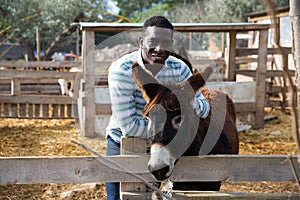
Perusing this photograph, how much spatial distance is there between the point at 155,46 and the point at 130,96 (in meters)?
0.39

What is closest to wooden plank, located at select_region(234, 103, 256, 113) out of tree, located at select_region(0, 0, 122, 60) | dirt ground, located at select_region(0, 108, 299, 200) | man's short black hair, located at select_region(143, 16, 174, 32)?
dirt ground, located at select_region(0, 108, 299, 200)

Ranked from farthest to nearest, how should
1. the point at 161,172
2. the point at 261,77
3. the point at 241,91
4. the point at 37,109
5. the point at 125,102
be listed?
the point at 37,109 → the point at 241,91 → the point at 261,77 → the point at 125,102 → the point at 161,172

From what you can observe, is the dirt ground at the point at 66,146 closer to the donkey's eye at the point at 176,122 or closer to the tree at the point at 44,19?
the donkey's eye at the point at 176,122

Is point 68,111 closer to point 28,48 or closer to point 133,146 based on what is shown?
point 133,146

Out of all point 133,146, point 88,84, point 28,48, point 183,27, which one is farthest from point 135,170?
point 28,48

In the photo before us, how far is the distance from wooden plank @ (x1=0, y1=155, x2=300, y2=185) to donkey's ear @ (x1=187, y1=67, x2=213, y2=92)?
0.44 meters

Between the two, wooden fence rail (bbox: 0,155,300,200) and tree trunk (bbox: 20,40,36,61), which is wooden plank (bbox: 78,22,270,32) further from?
tree trunk (bbox: 20,40,36,61)

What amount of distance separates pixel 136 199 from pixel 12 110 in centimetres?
768

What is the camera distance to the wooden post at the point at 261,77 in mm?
8914

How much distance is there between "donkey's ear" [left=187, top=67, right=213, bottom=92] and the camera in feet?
8.12

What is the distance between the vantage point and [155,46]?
279 centimetres

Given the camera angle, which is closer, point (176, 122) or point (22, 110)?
point (176, 122)

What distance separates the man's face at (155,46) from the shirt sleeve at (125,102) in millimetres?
203

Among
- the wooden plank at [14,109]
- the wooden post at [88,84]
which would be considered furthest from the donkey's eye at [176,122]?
the wooden plank at [14,109]
